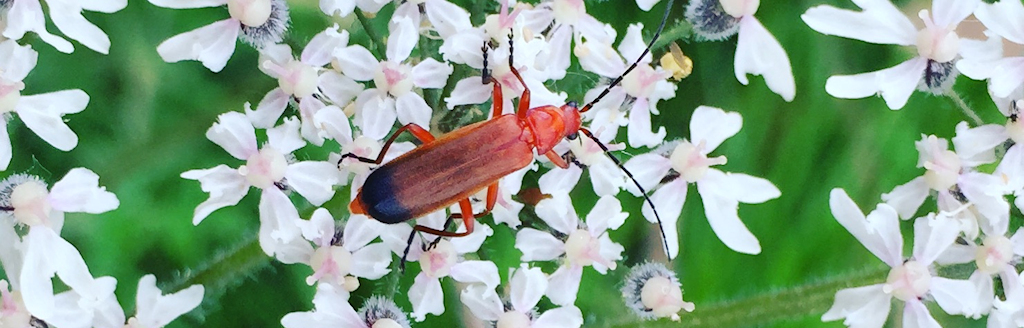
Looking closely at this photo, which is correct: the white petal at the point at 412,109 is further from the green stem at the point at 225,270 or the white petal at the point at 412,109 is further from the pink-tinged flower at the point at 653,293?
the pink-tinged flower at the point at 653,293

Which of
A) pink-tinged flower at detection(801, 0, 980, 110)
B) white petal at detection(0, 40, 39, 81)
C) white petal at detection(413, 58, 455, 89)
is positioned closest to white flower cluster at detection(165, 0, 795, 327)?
white petal at detection(413, 58, 455, 89)

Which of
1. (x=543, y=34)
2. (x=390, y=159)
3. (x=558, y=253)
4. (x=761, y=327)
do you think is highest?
(x=543, y=34)

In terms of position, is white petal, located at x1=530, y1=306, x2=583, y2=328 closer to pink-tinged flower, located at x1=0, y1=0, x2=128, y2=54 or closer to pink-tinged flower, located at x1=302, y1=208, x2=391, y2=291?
pink-tinged flower, located at x1=302, y1=208, x2=391, y2=291

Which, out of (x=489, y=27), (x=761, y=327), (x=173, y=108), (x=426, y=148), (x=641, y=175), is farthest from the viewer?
(x=761, y=327)

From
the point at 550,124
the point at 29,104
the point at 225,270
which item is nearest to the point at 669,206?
the point at 550,124

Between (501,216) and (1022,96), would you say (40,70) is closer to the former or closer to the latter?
(501,216)

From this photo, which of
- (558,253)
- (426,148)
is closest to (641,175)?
(558,253)
